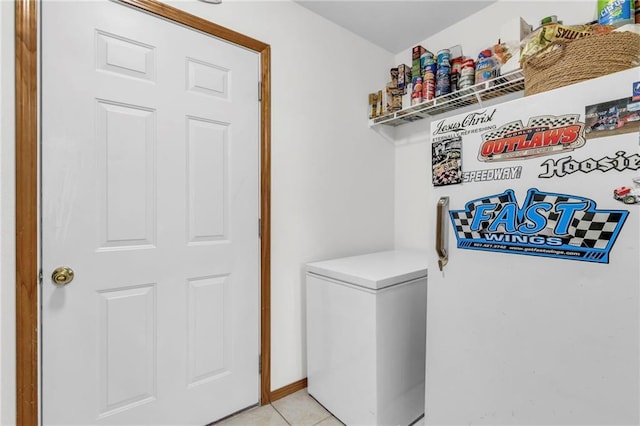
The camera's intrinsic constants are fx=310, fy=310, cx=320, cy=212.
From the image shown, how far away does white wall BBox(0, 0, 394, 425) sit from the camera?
189 centimetres

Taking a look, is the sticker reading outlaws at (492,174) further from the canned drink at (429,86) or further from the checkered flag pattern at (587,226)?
the canned drink at (429,86)

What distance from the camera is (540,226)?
1012mm

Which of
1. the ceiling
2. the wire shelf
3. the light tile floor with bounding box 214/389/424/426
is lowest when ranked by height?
the light tile floor with bounding box 214/389/424/426

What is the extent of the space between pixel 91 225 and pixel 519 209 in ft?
5.60

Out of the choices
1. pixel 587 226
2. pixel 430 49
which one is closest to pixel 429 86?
pixel 430 49

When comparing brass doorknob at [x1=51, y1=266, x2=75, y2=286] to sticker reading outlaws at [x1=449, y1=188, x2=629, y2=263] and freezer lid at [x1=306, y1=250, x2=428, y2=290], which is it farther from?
sticker reading outlaws at [x1=449, y1=188, x2=629, y2=263]

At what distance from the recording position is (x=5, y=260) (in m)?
1.19

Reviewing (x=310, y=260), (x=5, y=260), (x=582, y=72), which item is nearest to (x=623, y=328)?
(x=582, y=72)

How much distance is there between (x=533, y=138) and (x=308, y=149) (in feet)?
4.27

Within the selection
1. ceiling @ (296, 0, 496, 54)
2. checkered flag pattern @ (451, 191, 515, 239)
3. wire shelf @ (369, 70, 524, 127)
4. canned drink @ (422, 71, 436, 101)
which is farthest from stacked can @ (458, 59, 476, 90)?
checkered flag pattern @ (451, 191, 515, 239)

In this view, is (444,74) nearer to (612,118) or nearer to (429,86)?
(429,86)

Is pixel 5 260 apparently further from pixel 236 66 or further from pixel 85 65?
pixel 236 66

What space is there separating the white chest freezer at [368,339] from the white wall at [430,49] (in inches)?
23.6

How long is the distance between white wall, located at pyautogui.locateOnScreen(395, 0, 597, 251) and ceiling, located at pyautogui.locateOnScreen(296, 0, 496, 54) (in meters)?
0.09
